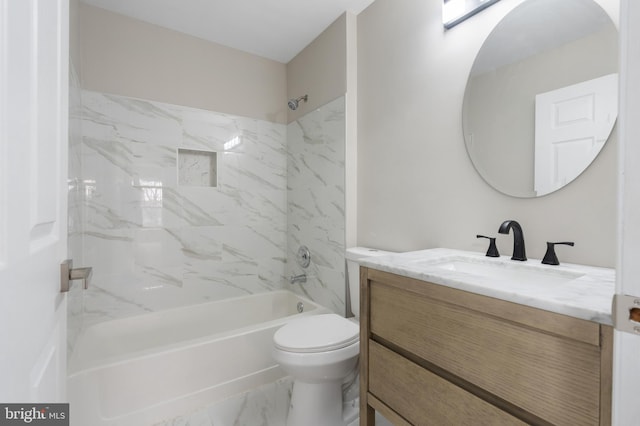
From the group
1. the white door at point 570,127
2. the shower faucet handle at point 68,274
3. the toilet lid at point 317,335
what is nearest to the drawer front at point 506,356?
the toilet lid at point 317,335

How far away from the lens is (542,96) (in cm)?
117

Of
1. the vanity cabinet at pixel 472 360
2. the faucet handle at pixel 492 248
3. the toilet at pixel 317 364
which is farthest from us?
the toilet at pixel 317 364

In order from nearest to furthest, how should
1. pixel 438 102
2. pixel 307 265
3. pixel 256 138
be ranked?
pixel 438 102 < pixel 307 265 < pixel 256 138

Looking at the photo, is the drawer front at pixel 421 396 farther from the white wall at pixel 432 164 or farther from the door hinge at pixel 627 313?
the white wall at pixel 432 164

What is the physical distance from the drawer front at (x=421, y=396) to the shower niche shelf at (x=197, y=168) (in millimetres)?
1928

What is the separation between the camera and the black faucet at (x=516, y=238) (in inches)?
45.9

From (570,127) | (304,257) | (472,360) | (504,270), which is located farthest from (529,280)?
(304,257)

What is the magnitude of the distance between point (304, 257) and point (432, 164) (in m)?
1.33

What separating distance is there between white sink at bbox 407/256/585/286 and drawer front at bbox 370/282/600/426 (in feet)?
0.48

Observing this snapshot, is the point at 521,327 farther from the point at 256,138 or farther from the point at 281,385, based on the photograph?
the point at 256,138

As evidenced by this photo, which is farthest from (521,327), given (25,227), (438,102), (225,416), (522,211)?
(225,416)

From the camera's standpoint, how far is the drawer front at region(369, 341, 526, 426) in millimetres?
784

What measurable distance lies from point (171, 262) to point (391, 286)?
1.86 m

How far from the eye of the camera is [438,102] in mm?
1559
